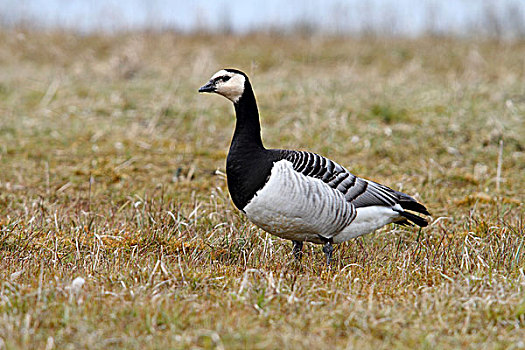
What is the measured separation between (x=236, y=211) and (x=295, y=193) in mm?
1547

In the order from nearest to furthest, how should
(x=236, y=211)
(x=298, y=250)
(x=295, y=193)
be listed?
(x=295, y=193) → (x=298, y=250) → (x=236, y=211)

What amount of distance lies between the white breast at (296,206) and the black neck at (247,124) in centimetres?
37

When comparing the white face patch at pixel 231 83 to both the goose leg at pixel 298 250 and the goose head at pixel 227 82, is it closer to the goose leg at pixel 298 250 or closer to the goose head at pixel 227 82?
the goose head at pixel 227 82

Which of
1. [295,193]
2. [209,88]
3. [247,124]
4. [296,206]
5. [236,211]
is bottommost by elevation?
[236,211]

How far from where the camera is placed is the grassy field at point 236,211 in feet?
11.4

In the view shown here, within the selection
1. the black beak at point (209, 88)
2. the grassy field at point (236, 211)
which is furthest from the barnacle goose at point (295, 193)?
the grassy field at point (236, 211)

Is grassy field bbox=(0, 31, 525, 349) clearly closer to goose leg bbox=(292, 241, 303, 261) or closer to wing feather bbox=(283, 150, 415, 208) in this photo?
goose leg bbox=(292, 241, 303, 261)

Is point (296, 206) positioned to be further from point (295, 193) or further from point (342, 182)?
point (342, 182)

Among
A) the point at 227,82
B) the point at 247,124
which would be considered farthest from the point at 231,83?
the point at 247,124

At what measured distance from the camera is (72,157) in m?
8.38

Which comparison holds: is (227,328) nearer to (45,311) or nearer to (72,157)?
(45,311)

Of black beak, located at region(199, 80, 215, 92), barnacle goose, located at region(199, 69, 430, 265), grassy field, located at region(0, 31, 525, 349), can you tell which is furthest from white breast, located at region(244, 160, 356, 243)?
black beak, located at region(199, 80, 215, 92)

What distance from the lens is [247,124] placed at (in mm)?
4973

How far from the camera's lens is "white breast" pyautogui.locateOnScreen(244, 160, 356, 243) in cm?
454
